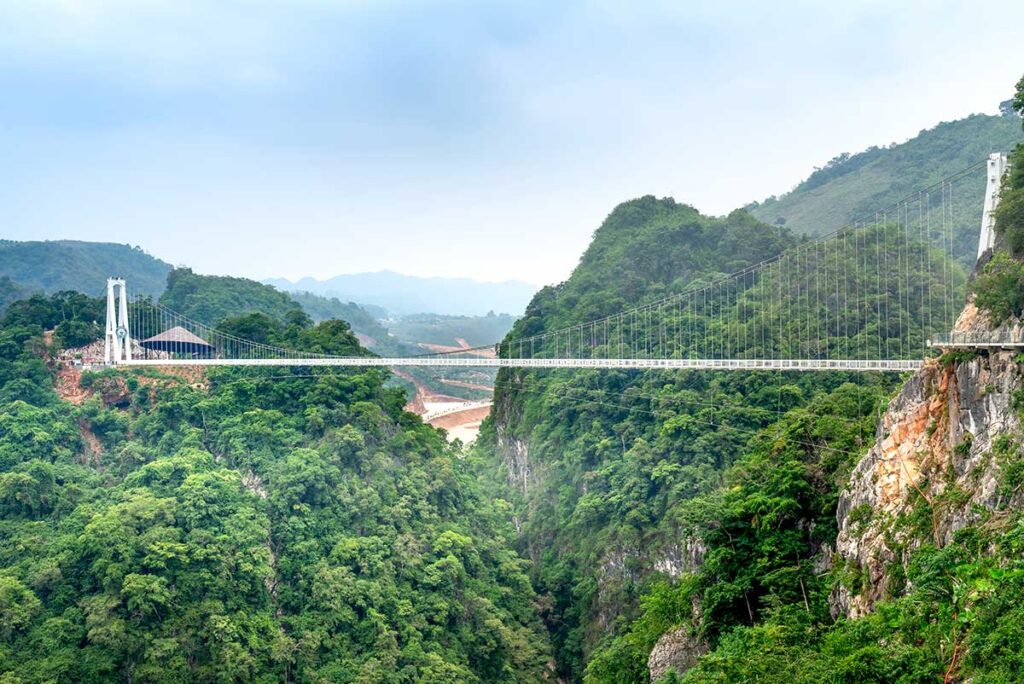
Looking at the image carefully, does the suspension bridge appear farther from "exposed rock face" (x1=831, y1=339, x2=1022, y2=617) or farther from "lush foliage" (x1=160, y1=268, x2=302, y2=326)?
"lush foliage" (x1=160, y1=268, x2=302, y2=326)

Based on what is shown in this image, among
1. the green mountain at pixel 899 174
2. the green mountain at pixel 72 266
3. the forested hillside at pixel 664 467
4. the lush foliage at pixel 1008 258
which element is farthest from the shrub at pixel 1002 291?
the green mountain at pixel 72 266

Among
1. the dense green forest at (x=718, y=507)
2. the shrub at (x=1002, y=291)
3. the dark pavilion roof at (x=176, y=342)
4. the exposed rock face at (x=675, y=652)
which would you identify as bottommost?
the exposed rock face at (x=675, y=652)

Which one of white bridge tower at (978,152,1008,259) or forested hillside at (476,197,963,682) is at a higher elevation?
white bridge tower at (978,152,1008,259)

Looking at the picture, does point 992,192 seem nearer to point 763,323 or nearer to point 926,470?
point 926,470

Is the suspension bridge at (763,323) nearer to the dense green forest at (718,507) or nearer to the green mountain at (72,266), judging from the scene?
the dense green forest at (718,507)

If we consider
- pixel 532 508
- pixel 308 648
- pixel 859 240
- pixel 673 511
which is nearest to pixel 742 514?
pixel 673 511

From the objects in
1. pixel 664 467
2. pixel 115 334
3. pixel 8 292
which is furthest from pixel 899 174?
pixel 8 292

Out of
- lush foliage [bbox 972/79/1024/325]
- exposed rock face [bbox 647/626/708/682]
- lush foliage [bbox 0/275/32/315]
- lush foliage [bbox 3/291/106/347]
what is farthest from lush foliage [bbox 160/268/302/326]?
lush foliage [bbox 972/79/1024/325]
